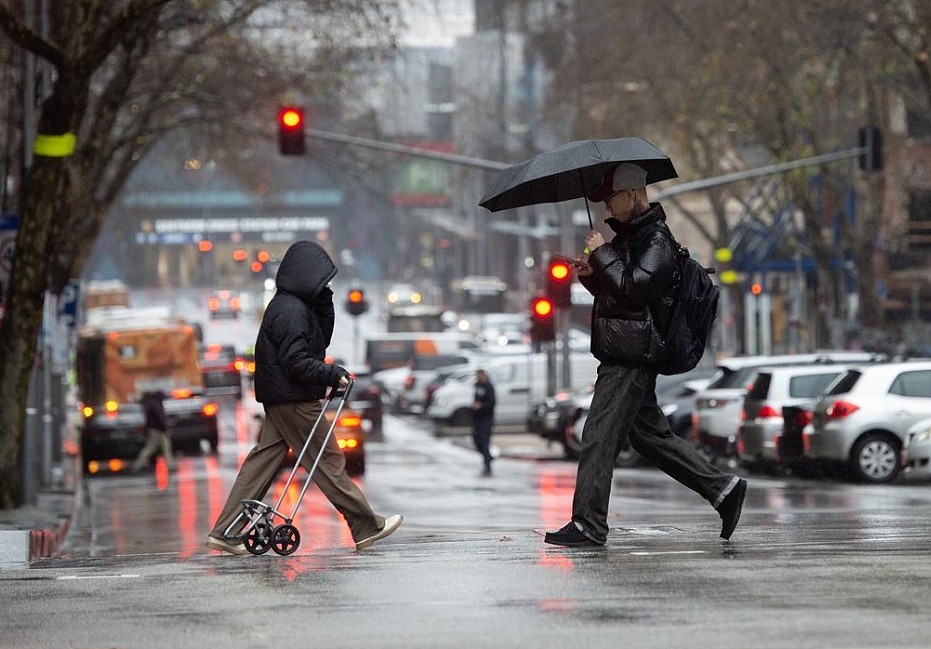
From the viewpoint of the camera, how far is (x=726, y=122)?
161 ft

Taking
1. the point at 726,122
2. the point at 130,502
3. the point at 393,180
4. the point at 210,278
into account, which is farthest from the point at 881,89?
the point at 210,278

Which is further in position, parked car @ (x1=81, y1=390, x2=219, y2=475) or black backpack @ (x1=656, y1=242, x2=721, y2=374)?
parked car @ (x1=81, y1=390, x2=219, y2=475)

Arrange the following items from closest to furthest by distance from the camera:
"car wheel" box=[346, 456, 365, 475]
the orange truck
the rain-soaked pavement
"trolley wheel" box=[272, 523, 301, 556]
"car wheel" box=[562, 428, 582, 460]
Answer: the rain-soaked pavement
"trolley wheel" box=[272, 523, 301, 556]
"car wheel" box=[346, 456, 365, 475]
"car wheel" box=[562, 428, 582, 460]
the orange truck

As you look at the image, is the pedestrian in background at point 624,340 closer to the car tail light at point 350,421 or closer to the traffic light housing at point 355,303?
the car tail light at point 350,421

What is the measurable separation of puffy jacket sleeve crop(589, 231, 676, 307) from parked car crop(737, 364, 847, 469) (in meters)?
16.7

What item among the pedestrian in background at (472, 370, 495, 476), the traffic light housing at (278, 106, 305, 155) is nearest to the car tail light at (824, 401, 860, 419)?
the pedestrian in background at (472, 370, 495, 476)

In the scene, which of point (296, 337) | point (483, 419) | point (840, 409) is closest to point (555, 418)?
point (483, 419)

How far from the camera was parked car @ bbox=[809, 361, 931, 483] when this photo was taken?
2403 cm

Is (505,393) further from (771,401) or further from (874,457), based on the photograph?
(874,457)

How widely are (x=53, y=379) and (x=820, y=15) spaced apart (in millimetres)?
14329

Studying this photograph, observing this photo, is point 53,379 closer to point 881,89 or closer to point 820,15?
point 820,15

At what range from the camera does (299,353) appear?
1095 centimetres

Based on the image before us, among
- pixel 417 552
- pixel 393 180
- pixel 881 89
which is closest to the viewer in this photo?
pixel 417 552

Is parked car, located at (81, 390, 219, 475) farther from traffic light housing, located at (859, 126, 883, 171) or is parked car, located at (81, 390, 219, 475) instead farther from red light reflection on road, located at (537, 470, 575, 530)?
traffic light housing, located at (859, 126, 883, 171)
